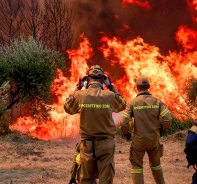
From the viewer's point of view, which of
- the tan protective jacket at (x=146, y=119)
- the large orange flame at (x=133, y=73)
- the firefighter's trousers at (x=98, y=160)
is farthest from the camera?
the large orange flame at (x=133, y=73)

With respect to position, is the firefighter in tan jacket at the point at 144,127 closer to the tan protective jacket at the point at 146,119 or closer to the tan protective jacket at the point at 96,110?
the tan protective jacket at the point at 146,119

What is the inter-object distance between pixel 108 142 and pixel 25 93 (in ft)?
51.3

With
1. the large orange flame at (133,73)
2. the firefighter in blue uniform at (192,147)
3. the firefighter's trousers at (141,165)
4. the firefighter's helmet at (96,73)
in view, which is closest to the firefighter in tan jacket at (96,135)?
the firefighter's helmet at (96,73)

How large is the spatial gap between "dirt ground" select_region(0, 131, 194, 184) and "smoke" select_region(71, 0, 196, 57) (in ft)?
36.7

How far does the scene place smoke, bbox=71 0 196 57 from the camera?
27.0m

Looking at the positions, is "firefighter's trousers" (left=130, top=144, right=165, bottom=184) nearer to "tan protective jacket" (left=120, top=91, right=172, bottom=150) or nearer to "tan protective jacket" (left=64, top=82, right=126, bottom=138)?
"tan protective jacket" (left=120, top=91, right=172, bottom=150)

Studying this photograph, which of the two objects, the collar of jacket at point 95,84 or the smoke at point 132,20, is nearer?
the collar of jacket at point 95,84

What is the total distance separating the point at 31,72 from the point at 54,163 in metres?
8.94

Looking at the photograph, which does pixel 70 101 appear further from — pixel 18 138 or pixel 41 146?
pixel 18 138

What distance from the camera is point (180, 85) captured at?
75.5ft

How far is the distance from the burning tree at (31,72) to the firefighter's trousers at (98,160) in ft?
47.9

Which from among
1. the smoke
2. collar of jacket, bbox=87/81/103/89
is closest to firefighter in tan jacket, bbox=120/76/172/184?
collar of jacket, bbox=87/81/103/89

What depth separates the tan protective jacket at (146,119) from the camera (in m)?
6.96

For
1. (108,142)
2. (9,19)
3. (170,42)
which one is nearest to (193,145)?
(108,142)
